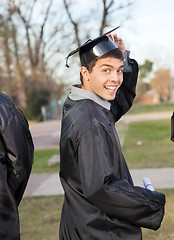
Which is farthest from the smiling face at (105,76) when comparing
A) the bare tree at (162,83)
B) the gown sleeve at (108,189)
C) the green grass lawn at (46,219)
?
Answer: the bare tree at (162,83)

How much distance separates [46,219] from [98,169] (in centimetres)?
287

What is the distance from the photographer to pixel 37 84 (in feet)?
83.7

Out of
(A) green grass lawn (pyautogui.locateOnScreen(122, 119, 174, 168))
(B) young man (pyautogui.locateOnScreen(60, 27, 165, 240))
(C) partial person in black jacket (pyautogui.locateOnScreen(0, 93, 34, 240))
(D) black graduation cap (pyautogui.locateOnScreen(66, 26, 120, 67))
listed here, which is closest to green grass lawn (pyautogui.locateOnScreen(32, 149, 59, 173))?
(A) green grass lawn (pyautogui.locateOnScreen(122, 119, 174, 168))

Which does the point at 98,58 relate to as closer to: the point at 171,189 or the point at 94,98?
the point at 94,98

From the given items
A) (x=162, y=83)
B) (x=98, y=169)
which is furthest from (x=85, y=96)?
(x=162, y=83)

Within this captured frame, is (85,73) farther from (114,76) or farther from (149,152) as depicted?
(149,152)

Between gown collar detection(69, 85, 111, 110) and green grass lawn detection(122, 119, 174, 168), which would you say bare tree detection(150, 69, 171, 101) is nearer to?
green grass lawn detection(122, 119, 174, 168)

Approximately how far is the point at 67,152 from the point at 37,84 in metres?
24.2

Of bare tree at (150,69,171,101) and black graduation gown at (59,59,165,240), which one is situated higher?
black graduation gown at (59,59,165,240)

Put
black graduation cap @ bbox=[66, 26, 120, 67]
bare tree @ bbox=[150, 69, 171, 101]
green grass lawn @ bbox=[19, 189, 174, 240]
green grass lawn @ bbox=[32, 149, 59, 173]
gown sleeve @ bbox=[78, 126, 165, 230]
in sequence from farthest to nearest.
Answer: bare tree @ bbox=[150, 69, 171, 101] < green grass lawn @ bbox=[32, 149, 59, 173] < green grass lawn @ bbox=[19, 189, 174, 240] < black graduation cap @ bbox=[66, 26, 120, 67] < gown sleeve @ bbox=[78, 126, 165, 230]

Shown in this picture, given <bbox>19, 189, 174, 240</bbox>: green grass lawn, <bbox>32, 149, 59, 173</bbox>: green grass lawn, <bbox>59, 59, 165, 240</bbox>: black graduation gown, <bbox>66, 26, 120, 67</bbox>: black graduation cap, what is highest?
<bbox>66, 26, 120, 67</bbox>: black graduation cap

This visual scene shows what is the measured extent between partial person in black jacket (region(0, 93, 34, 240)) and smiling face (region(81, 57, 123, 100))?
0.48 m

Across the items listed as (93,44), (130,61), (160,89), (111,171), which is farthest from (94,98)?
(160,89)

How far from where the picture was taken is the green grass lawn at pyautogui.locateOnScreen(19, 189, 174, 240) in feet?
11.9
